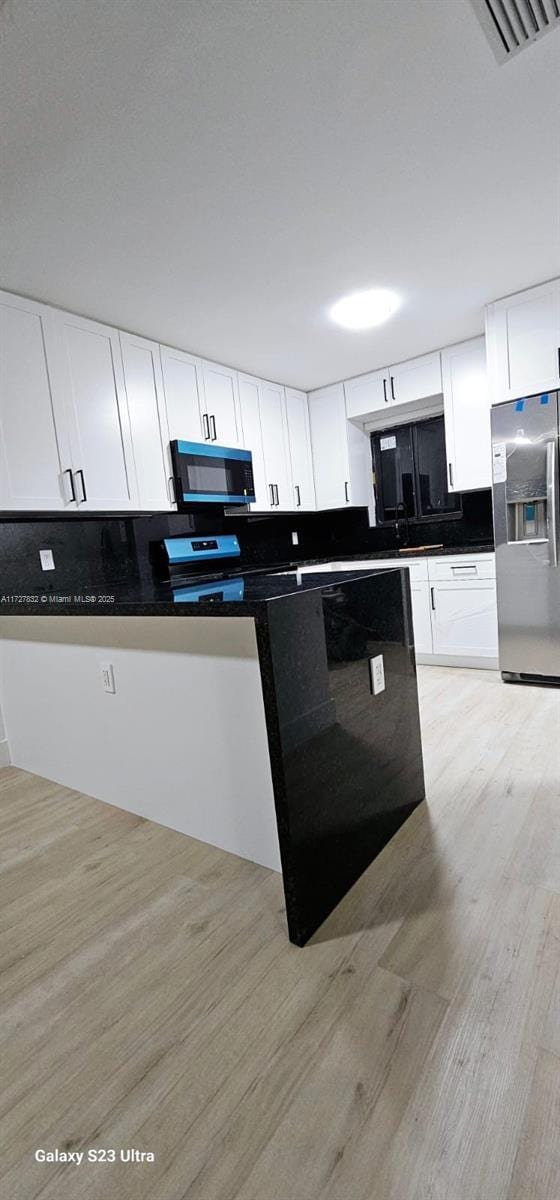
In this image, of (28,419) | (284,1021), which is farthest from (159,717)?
(28,419)

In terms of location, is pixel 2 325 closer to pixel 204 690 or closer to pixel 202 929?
pixel 204 690

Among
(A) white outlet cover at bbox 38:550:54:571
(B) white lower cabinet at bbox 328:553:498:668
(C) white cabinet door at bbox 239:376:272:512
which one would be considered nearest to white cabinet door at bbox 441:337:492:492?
(B) white lower cabinet at bbox 328:553:498:668

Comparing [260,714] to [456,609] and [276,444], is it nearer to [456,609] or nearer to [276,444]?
[456,609]

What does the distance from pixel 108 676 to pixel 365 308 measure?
250 centimetres

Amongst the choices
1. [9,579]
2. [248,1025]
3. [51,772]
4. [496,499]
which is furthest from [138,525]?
[248,1025]

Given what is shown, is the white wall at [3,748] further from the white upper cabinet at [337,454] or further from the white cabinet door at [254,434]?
the white upper cabinet at [337,454]

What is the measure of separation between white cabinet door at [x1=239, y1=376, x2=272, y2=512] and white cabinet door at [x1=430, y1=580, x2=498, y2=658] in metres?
1.51

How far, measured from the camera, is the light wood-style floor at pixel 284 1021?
83 centimetres

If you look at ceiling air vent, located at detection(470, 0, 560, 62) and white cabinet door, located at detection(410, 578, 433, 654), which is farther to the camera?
white cabinet door, located at detection(410, 578, 433, 654)

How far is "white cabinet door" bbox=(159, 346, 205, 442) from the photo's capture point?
10.7 feet

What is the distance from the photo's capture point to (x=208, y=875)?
1.59m

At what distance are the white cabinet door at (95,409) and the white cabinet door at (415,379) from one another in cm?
215

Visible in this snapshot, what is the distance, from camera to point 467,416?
370 centimetres

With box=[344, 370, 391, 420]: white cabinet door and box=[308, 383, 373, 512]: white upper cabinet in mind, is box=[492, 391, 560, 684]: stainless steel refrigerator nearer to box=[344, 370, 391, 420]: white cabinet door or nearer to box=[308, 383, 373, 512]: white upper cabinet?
box=[344, 370, 391, 420]: white cabinet door
